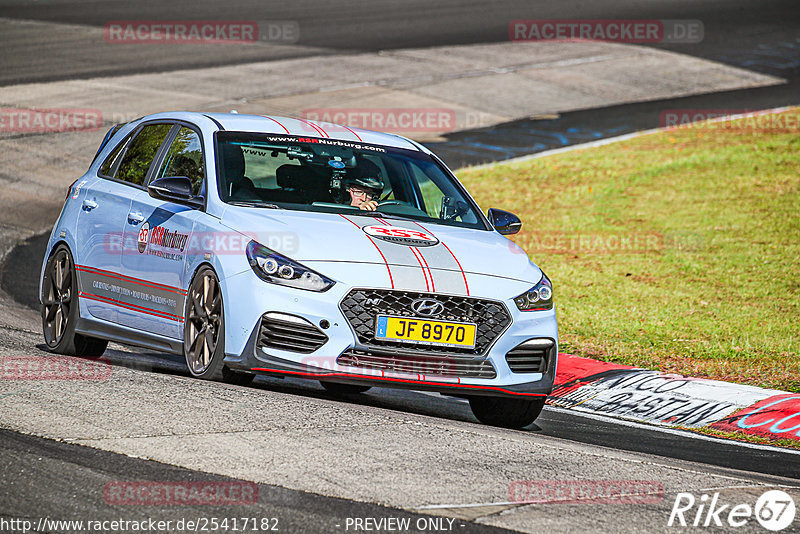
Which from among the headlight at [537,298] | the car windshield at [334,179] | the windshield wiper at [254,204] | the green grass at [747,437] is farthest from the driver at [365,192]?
the green grass at [747,437]

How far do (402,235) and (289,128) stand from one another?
153cm

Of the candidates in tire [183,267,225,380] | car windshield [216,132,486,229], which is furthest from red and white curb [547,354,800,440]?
tire [183,267,225,380]

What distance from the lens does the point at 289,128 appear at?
8727mm

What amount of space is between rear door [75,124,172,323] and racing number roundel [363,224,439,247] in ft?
5.79

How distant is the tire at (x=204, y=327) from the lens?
7340 mm

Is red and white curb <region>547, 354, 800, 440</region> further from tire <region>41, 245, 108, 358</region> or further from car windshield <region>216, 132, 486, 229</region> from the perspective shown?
tire <region>41, 245, 108, 358</region>

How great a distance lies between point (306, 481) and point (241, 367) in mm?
1860

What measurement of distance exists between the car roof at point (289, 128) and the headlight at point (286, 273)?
1606mm

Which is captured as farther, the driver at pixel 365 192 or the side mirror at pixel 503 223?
the side mirror at pixel 503 223

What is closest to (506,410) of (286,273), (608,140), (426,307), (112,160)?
(426,307)

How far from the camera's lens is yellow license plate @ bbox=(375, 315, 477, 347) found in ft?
23.4

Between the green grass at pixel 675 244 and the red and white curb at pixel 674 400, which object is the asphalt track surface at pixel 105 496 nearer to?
the red and white curb at pixel 674 400

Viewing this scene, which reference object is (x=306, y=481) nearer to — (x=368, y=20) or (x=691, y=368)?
(x=691, y=368)

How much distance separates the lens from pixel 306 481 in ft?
17.9
